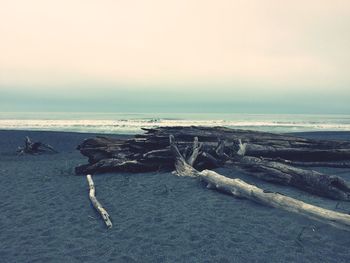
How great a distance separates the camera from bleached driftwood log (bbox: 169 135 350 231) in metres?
5.66

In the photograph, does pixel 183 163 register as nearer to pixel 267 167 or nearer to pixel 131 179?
pixel 131 179

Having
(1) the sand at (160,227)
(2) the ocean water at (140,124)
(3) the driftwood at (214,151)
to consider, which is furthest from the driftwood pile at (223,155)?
(2) the ocean water at (140,124)

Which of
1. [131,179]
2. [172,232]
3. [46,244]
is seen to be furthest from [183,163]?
[46,244]

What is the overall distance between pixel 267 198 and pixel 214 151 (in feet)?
13.9

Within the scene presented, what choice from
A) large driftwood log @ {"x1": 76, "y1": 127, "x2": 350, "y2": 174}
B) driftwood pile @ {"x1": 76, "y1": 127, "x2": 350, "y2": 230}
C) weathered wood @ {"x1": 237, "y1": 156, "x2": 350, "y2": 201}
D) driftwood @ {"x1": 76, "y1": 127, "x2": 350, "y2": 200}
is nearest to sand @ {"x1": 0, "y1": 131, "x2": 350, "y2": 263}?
weathered wood @ {"x1": 237, "y1": 156, "x2": 350, "y2": 201}

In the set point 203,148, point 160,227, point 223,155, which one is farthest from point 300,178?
point 160,227

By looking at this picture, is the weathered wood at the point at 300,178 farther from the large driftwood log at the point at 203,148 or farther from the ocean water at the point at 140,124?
the ocean water at the point at 140,124

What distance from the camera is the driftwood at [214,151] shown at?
10.3 meters

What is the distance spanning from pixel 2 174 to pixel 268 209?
10.0m

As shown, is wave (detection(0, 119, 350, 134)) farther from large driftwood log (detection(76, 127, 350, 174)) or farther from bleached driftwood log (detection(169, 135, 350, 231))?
bleached driftwood log (detection(169, 135, 350, 231))

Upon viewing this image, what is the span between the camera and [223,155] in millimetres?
10383

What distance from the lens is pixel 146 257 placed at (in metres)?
5.26

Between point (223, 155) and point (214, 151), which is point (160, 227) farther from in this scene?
point (214, 151)

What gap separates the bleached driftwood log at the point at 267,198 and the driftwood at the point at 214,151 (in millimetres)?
1018
